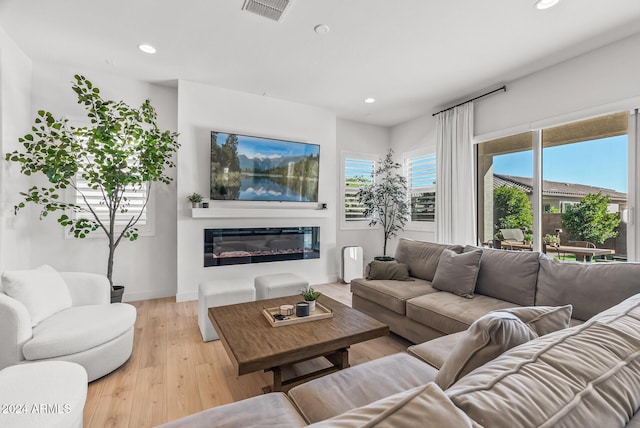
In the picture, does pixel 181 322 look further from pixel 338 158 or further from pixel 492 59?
pixel 492 59

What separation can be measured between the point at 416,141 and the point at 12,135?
5.31m

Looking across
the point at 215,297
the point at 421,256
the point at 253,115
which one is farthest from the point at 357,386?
the point at 253,115

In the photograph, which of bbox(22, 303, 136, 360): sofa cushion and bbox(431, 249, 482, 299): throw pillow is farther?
bbox(431, 249, 482, 299): throw pillow

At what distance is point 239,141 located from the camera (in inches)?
159

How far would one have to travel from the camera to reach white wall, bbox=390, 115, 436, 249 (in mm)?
4855

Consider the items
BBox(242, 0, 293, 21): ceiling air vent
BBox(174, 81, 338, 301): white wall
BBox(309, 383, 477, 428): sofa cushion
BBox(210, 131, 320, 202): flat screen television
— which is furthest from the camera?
BBox(210, 131, 320, 202): flat screen television

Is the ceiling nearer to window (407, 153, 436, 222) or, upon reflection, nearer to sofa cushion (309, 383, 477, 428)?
window (407, 153, 436, 222)

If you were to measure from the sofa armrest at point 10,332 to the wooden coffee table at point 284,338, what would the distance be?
42.5 inches

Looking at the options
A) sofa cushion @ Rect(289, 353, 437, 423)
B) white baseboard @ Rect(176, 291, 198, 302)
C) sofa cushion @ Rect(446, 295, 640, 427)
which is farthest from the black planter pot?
sofa cushion @ Rect(446, 295, 640, 427)

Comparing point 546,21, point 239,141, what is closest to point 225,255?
point 239,141

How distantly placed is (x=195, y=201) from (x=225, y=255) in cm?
84

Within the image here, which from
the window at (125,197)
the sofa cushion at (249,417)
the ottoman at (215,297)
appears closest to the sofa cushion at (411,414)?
the sofa cushion at (249,417)

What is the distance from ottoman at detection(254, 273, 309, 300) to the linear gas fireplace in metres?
0.99

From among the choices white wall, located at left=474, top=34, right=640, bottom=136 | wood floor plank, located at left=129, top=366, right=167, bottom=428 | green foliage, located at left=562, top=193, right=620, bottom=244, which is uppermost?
white wall, located at left=474, top=34, right=640, bottom=136
